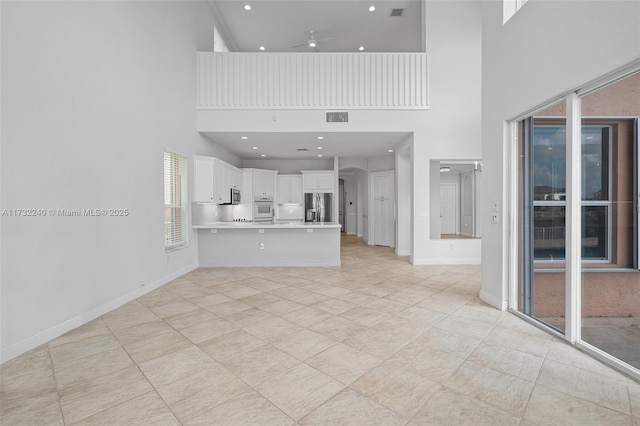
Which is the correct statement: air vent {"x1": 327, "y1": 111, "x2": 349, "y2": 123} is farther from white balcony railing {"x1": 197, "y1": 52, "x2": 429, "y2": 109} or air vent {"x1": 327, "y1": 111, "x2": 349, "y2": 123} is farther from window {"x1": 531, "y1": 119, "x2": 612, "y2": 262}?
window {"x1": 531, "y1": 119, "x2": 612, "y2": 262}

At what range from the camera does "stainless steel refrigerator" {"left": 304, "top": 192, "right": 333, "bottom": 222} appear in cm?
894

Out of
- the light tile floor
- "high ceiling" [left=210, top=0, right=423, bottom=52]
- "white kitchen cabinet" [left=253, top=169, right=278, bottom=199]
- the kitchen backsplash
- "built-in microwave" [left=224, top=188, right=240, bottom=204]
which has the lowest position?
the light tile floor

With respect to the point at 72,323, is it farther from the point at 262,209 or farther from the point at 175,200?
the point at 262,209

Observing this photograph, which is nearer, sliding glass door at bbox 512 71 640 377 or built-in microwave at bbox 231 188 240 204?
sliding glass door at bbox 512 71 640 377

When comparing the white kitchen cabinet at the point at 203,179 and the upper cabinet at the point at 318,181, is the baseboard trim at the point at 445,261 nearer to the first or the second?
the upper cabinet at the point at 318,181

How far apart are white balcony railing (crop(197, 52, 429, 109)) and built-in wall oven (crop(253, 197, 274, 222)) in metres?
3.41

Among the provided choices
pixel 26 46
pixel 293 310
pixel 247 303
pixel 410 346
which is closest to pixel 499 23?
pixel 410 346

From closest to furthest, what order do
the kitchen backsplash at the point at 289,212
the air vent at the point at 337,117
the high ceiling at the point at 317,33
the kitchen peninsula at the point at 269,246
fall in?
1. the air vent at the point at 337,117
2. the kitchen peninsula at the point at 269,246
3. the high ceiling at the point at 317,33
4. the kitchen backsplash at the point at 289,212

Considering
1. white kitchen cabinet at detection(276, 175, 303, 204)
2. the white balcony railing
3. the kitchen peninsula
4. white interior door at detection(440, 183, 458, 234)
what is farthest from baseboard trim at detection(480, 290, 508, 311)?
white kitchen cabinet at detection(276, 175, 303, 204)

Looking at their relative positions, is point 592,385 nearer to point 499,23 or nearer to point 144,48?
point 499,23

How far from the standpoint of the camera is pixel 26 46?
2.49m

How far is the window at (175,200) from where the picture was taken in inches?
192

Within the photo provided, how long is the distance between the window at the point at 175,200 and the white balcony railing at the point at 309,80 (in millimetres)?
1436

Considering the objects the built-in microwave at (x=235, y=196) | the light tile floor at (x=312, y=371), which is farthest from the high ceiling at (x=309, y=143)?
the light tile floor at (x=312, y=371)
